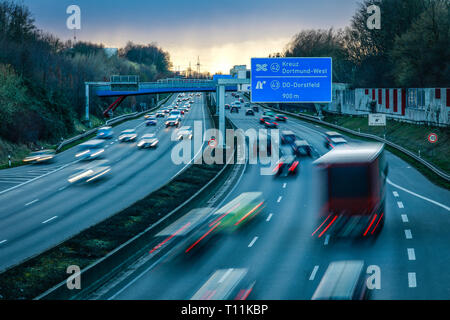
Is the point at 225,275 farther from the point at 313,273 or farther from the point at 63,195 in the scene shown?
the point at 63,195

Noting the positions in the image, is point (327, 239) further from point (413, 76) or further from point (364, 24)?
point (364, 24)

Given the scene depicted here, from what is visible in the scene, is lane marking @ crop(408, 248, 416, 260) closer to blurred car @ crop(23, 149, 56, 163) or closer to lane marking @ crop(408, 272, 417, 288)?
lane marking @ crop(408, 272, 417, 288)

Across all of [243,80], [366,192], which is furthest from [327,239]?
[243,80]

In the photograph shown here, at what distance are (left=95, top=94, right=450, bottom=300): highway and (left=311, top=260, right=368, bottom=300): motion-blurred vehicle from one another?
0.36 metres

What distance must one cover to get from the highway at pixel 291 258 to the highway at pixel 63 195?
6167mm

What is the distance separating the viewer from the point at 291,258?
20641mm

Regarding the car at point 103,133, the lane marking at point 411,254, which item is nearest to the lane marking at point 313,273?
the lane marking at point 411,254

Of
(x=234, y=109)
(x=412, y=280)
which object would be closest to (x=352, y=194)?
(x=412, y=280)

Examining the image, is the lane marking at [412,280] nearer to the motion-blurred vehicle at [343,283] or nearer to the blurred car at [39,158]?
the motion-blurred vehicle at [343,283]

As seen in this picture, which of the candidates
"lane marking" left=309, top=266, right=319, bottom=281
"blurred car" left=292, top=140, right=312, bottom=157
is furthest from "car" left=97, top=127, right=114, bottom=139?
"lane marking" left=309, top=266, right=319, bottom=281

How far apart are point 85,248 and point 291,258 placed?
8001 mm

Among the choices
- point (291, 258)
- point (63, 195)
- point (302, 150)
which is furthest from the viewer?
point (302, 150)

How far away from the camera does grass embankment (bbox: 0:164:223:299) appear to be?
57.0ft

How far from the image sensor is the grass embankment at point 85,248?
57.0 ft
